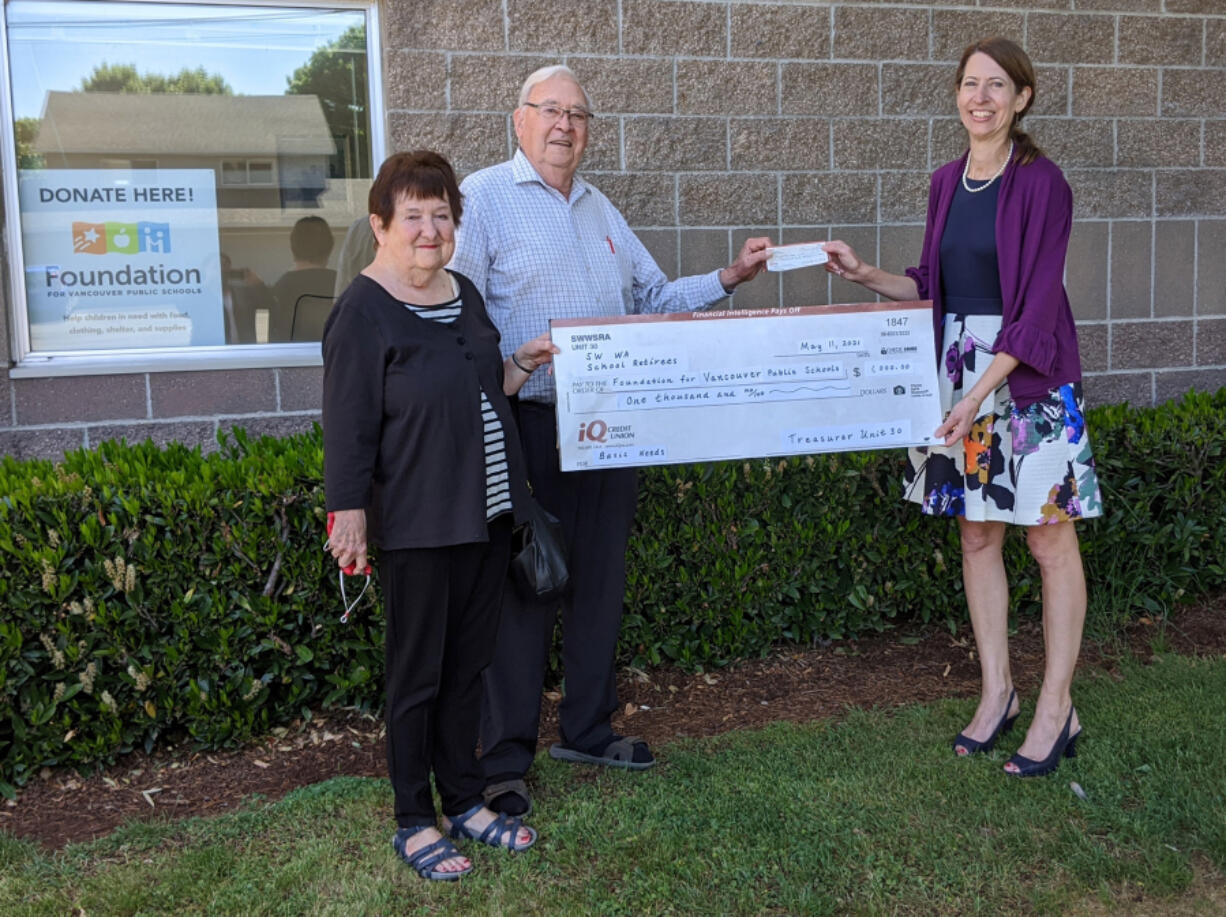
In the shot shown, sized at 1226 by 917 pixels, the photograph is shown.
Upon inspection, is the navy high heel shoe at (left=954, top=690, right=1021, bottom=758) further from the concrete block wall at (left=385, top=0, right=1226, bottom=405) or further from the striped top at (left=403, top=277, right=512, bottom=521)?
the concrete block wall at (left=385, top=0, right=1226, bottom=405)

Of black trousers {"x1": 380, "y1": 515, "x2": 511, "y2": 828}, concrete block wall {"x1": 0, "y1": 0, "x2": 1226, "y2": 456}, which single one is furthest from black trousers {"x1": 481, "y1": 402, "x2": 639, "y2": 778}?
concrete block wall {"x1": 0, "y1": 0, "x2": 1226, "y2": 456}

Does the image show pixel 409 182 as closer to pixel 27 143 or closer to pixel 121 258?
pixel 121 258

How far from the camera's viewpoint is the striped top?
10.2 ft

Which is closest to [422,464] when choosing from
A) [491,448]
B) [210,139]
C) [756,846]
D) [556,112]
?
[491,448]

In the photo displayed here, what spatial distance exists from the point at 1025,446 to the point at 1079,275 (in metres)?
2.82

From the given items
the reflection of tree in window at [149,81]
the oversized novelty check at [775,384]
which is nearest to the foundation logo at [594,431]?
the oversized novelty check at [775,384]

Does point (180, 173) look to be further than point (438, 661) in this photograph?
Yes

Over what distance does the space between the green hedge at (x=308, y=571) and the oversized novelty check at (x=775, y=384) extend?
2.99 ft

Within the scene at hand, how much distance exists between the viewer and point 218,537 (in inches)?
157

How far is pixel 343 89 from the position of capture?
5.29 metres

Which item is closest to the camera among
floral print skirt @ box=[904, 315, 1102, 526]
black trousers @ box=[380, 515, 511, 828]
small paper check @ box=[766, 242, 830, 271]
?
black trousers @ box=[380, 515, 511, 828]

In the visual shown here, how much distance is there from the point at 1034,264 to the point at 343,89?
3.17 metres

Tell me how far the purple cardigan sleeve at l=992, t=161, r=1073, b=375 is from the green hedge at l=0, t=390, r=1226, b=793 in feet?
4.68

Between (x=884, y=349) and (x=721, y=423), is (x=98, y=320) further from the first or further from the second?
(x=884, y=349)
